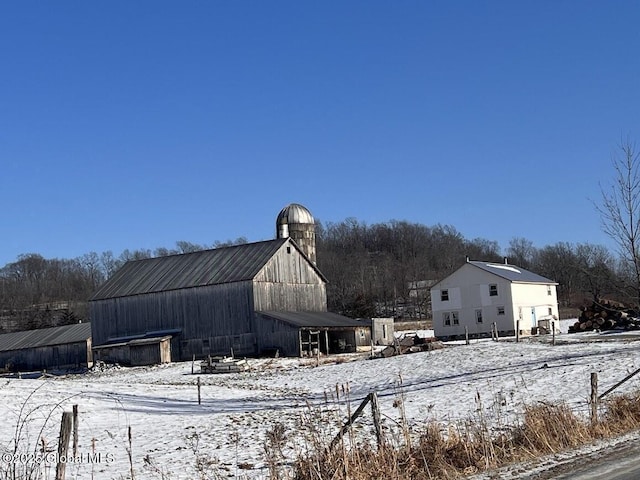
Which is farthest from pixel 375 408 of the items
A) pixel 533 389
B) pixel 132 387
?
pixel 132 387

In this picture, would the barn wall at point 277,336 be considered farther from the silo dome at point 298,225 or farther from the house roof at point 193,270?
the silo dome at point 298,225

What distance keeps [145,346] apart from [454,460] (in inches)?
1952

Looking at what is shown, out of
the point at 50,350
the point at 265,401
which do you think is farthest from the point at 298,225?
the point at 265,401

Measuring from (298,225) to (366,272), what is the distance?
200ft

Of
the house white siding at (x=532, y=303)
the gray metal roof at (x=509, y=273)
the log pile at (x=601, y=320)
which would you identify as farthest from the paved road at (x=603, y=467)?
the house white siding at (x=532, y=303)

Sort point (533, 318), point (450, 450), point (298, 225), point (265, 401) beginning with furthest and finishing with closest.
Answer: point (298, 225) < point (533, 318) < point (265, 401) < point (450, 450)

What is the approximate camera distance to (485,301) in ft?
206

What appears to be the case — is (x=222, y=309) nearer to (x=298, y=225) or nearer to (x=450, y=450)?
(x=298, y=225)

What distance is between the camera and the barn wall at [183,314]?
58.8 meters

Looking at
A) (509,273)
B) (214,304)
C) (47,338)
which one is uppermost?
(509,273)

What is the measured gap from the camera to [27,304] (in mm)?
131750

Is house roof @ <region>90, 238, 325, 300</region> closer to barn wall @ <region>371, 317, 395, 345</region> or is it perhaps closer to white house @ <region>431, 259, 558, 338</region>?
barn wall @ <region>371, 317, 395, 345</region>

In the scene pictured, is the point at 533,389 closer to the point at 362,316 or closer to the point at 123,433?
the point at 123,433

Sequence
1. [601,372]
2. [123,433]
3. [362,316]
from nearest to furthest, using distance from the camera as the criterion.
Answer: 1. [123,433]
2. [601,372]
3. [362,316]
